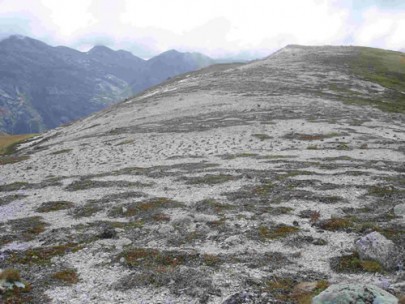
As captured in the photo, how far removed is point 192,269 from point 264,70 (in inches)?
4529

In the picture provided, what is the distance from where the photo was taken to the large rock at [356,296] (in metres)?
12.8

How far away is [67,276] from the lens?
18.8 m

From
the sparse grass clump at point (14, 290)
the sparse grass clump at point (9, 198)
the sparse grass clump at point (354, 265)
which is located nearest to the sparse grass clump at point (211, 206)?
the sparse grass clump at point (354, 265)

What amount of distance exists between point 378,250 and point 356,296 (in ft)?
22.0

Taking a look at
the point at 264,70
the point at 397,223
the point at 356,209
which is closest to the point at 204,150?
the point at 356,209

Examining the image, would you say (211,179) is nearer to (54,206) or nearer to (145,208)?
(145,208)

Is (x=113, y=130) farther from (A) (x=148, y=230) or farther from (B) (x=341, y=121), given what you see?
(A) (x=148, y=230)

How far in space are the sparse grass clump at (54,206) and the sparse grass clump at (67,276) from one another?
1258cm

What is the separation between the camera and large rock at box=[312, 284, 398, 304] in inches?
506

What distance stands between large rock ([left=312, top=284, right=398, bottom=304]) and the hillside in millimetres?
2399

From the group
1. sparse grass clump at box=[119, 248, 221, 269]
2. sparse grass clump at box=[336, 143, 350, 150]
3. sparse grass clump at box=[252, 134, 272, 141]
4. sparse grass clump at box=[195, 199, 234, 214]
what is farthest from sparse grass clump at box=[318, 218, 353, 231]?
sparse grass clump at box=[252, 134, 272, 141]

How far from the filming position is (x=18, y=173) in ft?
160

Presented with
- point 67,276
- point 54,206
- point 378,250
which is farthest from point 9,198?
point 378,250

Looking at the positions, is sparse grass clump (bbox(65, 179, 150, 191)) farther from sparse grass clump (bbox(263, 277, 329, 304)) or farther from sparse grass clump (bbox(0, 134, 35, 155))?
sparse grass clump (bbox(0, 134, 35, 155))
